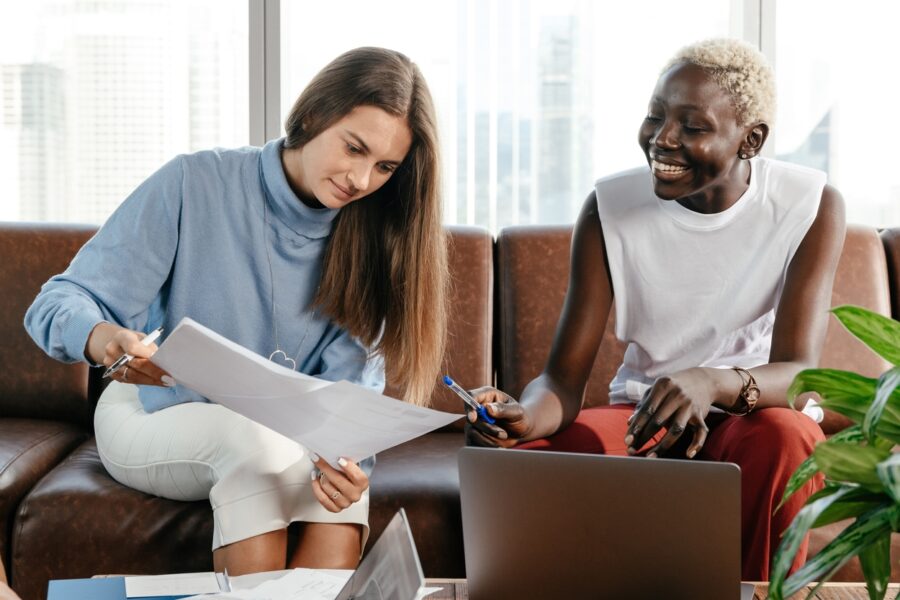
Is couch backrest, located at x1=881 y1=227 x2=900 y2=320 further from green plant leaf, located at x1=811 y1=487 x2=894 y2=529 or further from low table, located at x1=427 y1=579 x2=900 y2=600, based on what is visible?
green plant leaf, located at x1=811 y1=487 x2=894 y2=529

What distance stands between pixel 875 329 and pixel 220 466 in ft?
3.53

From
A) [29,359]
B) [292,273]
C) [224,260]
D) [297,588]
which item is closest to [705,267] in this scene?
[292,273]

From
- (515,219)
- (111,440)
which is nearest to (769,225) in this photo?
(515,219)

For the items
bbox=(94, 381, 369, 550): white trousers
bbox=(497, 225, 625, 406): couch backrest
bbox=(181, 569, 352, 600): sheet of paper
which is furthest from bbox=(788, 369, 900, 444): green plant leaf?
bbox=(497, 225, 625, 406): couch backrest

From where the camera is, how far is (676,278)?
177cm

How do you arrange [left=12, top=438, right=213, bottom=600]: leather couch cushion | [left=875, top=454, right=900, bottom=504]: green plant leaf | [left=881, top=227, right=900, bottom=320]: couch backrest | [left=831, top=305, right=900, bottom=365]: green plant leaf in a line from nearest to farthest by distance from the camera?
[left=875, top=454, right=900, bottom=504]: green plant leaf → [left=831, top=305, right=900, bottom=365]: green plant leaf → [left=12, top=438, right=213, bottom=600]: leather couch cushion → [left=881, top=227, right=900, bottom=320]: couch backrest

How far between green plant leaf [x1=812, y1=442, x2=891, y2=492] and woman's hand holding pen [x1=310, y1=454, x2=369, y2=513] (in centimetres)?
89

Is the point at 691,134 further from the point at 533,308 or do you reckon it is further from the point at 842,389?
the point at 842,389

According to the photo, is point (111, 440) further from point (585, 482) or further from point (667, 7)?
point (667, 7)

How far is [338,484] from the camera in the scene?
1423 mm

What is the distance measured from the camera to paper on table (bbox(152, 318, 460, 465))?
1.10 meters

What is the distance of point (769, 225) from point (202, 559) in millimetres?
1136

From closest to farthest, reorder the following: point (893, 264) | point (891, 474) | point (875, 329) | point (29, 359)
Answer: point (891, 474)
point (875, 329)
point (29, 359)
point (893, 264)

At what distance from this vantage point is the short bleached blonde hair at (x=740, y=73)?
64.5 inches
